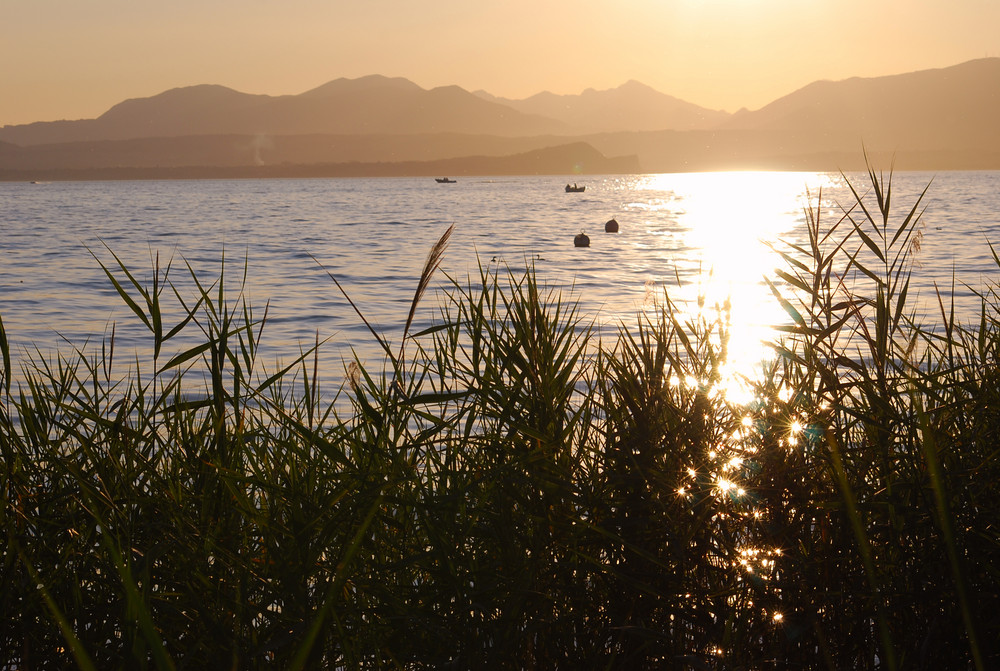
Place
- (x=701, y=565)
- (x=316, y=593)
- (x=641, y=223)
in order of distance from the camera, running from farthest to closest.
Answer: (x=641, y=223) → (x=701, y=565) → (x=316, y=593)

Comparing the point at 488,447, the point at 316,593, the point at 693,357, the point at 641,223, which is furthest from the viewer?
the point at 641,223

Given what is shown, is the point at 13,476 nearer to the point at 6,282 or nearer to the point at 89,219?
the point at 6,282

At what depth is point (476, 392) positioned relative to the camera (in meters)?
3.07

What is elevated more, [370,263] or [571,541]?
[571,541]

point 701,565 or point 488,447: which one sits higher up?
point 488,447

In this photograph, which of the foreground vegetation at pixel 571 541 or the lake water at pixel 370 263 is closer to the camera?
the foreground vegetation at pixel 571 541

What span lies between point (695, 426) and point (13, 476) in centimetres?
244

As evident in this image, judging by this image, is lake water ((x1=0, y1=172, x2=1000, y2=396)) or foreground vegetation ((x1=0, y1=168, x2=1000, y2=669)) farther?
lake water ((x1=0, y1=172, x2=1000, y2=396))

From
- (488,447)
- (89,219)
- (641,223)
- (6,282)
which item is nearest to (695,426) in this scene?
(488,447)

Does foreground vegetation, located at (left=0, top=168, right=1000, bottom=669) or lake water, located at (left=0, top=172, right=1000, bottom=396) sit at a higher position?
foreground vegetation, located at (left=0, top=168, right=1000, bottom=669)

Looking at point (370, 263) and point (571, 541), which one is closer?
point (571, 541)

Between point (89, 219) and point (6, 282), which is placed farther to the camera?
point (89, 219)

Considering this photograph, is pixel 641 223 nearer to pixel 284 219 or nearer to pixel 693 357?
pixel 284 219

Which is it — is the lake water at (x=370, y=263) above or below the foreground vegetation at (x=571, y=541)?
below
